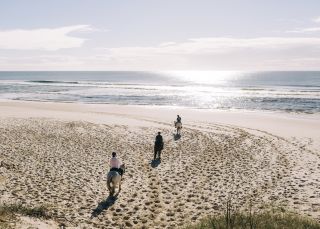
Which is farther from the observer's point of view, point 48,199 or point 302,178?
point 302,178

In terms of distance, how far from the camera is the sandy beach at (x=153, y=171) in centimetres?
1418

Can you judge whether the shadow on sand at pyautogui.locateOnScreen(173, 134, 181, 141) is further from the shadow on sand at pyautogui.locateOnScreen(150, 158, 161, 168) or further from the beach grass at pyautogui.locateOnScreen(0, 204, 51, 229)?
the beach grass at pyautogui.locateOnScreen(0, 204, 51, 229)

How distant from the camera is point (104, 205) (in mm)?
14656

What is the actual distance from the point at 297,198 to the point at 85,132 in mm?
19975

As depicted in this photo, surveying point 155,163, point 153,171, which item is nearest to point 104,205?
point 153,171

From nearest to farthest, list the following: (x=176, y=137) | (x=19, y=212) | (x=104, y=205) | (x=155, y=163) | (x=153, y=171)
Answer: (x=19, y=212)
(x=104, y=205)
(x=153, y=171)
(x=155, y=163)
(x=176, y=137)

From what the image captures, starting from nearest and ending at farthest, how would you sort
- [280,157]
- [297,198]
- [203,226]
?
[203,226], [297,198], [280,157]

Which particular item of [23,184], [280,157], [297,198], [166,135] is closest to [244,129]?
[166,135]

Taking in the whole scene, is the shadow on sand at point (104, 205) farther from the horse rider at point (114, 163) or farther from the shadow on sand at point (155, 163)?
the shadow on sand at point (155, 163)

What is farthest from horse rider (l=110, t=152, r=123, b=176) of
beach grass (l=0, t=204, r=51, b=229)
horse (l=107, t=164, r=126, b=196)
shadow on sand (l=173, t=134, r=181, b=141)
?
shadow on sand (l=173, t=134, r=181, b=141)

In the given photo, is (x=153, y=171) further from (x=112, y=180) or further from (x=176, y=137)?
(x=176, y=137)

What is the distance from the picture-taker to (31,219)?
12.3 m

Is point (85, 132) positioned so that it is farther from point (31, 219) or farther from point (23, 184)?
point (31, 219)

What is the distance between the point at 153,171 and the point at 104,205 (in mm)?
5667
